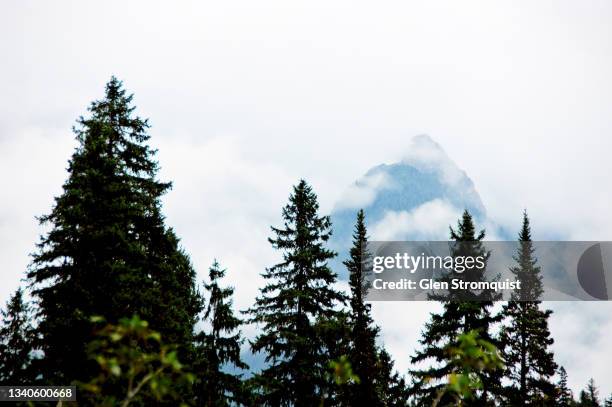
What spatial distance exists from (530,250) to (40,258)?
112ft

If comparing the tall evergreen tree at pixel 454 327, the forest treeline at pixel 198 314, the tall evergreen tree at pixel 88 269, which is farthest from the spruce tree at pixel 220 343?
the tall evergreen tree at pixel 454 327

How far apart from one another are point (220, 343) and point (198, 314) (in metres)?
4.46

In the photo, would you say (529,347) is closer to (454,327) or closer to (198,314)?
(454,327)

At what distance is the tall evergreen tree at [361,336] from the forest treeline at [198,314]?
86 mm

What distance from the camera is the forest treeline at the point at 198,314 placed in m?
13.4

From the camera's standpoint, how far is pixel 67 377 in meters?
12.8

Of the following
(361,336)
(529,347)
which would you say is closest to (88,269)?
(361,336)

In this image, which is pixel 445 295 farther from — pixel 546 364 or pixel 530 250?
pixel 530 250

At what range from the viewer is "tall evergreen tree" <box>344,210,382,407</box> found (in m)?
24.4

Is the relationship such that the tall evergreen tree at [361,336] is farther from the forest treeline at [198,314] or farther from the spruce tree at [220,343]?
the spruce tree at [220,343]

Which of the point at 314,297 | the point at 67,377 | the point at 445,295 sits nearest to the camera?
the point at 67,377

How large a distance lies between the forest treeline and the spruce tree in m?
0.06

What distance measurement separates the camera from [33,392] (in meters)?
12.1

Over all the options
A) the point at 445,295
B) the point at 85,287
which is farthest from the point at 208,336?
the point at 445,295
